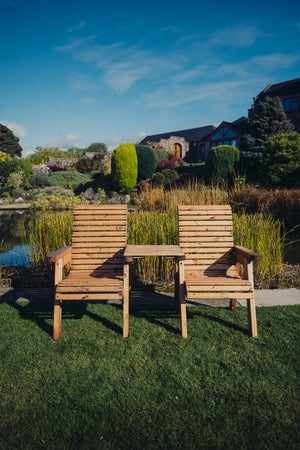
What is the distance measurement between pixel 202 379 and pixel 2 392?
1382 millimetres

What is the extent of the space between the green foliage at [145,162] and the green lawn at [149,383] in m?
16.5

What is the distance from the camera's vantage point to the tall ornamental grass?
4.15 metres

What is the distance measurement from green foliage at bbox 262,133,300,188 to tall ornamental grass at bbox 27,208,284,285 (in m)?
10.1

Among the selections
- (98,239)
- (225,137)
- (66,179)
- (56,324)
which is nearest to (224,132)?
(225,137)

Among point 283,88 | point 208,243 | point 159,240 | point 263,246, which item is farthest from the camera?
point 283,88

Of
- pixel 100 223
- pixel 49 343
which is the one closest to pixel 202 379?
pixel 49 343

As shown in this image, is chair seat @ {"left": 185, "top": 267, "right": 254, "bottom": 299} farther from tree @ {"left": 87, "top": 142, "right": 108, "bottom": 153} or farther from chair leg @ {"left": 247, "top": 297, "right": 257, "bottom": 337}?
tree @ {"left": 87, "top": 142, "right": 108, "bottom": 153}

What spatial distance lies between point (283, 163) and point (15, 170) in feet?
57.4

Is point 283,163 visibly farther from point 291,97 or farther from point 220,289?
point 220,289

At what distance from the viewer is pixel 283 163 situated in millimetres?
13969

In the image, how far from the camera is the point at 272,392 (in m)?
1.97

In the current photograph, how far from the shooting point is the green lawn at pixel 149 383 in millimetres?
1642

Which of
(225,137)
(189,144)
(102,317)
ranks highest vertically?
(189,144)

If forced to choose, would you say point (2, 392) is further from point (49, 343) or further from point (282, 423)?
point (282, 423)
